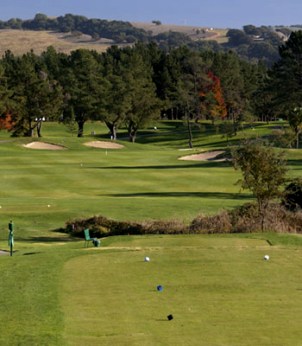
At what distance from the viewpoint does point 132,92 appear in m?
114

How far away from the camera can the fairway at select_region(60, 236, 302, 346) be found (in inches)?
523

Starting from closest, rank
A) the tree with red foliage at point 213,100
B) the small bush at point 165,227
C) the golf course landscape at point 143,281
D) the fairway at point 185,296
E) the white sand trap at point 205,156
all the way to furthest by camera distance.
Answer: the fairway at point 185,296 < the golf course landscape at point 143,281 < the small bush at point 165,227 < the white sand trap at point 205,156 < the tree with red foliage at point 213,100

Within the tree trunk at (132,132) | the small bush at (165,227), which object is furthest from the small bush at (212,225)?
the tree trunk at (132,132)

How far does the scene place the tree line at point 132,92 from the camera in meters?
107

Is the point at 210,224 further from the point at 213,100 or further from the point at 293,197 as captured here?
the point at 213,100

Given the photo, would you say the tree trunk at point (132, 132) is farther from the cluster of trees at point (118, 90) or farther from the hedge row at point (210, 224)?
the hedge row at point (210, 224)

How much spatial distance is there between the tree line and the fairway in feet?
227

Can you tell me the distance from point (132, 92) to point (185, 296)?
9839 cm

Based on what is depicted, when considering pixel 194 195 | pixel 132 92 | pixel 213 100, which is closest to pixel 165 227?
pixel 194 195

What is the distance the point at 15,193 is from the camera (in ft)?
153

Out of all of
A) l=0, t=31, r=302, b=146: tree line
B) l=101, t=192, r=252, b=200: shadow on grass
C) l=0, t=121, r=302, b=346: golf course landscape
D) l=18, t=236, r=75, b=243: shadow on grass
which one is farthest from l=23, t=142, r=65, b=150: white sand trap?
l=18, t=236, r=75, b=243: shadow on grass

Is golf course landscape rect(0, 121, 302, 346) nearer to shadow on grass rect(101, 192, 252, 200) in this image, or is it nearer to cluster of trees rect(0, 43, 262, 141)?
shadow on grass rect(101, 192, 252, 200)

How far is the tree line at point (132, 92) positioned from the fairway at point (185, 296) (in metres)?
69.1

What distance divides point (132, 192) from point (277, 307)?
1267 inches
